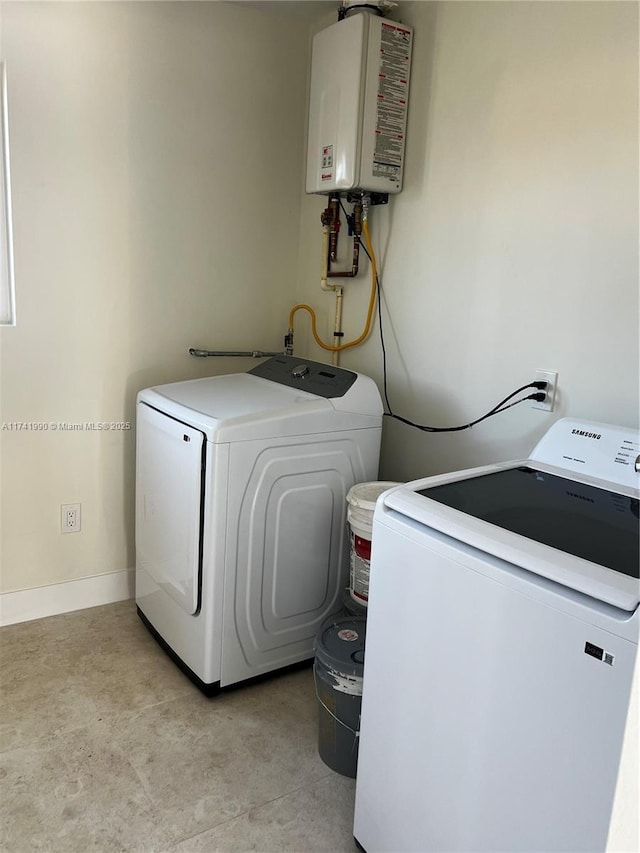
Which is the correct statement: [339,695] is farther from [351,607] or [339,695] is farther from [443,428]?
[443,428]

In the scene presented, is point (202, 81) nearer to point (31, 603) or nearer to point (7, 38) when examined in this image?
point (7, 38)

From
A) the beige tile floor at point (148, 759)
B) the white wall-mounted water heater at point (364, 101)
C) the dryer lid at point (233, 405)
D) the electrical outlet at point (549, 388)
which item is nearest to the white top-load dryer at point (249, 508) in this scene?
the dryer lid at point (233, 405)

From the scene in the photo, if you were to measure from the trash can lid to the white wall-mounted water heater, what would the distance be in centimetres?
145

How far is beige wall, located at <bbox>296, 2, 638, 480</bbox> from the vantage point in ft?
5.43

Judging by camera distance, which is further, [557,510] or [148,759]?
[148,759]

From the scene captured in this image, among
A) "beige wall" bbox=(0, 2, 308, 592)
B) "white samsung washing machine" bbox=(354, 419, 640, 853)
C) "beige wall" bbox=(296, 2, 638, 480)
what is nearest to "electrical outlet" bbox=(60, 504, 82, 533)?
"beige wall" bbox=(0, 2, 308, 592)

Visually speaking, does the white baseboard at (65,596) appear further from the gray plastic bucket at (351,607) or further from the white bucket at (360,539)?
the white bucket at (360,539)

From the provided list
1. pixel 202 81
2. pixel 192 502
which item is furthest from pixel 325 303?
pixel 192 502

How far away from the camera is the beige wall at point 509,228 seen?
1.65 meters

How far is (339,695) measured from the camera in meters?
1.69

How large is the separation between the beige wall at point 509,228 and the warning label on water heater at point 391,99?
4 cm

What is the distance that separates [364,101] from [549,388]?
1.15 m

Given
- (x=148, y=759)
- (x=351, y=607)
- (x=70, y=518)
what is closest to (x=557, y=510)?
(x=351, y=607)

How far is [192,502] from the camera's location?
1973 mm
